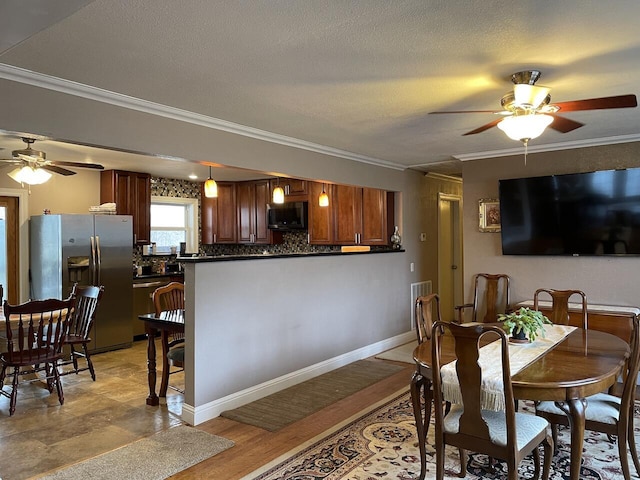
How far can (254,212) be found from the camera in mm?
7504

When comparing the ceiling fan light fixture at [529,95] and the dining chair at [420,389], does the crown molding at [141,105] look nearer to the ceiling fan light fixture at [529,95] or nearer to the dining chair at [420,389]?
the dining chair at [420,389]

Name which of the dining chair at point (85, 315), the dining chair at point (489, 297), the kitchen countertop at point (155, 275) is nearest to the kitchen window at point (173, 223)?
the kitchen countertop at point (155, 275)

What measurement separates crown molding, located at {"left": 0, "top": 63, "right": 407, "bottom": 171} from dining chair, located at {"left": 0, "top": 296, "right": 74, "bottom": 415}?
1906 mm

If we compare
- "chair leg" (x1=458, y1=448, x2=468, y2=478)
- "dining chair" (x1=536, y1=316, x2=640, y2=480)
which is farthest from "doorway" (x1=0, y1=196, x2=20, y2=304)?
"dining chair" (x1=536, y1=316, x2=640, y2=480)

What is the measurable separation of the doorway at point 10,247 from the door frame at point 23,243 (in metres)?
0.02

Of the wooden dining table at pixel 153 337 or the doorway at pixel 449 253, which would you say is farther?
the doorway at pixel 449 253

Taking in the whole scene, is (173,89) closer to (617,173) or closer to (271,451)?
(271,451)

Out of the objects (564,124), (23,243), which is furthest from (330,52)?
(23,243)

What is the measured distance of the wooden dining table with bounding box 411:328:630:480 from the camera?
216cm

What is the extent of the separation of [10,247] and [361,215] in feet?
14.6

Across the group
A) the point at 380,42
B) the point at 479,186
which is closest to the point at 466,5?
the point at 380,42

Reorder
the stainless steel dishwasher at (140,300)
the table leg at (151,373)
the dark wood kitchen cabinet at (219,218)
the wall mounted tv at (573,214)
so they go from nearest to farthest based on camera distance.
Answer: the table leg at (151,373), the wall mounted tv at (573,214), the stainless steel dishwasher at (140,300), the dark wood kitchen cabinet at (219,218)

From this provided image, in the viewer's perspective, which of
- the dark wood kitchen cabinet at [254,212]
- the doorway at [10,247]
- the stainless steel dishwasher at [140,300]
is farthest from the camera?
Answer: the dark wood kitchen cabinet at [254,212]

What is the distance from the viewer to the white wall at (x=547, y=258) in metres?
4.46
